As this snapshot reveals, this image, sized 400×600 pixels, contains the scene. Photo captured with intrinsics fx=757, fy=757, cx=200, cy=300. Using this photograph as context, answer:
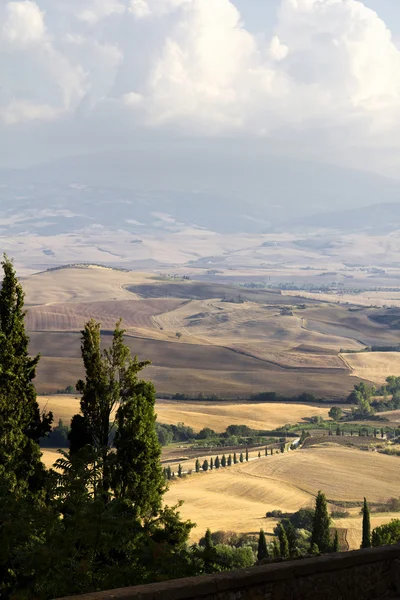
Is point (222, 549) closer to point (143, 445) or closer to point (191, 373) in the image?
point (143, 445)

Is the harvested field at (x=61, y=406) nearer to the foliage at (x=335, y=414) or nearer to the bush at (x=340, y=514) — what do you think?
the foliage at (x=335, y=414)

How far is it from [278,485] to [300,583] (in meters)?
91.4

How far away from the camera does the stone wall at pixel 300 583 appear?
11.1 m

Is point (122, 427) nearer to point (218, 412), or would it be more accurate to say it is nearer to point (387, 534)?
point (387, 534)

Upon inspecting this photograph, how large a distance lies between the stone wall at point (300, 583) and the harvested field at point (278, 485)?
6617 centimetres

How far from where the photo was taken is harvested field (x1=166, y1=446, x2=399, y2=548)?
86.6 meters

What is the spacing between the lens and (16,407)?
98.1ft

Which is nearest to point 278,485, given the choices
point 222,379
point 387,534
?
point 387,534

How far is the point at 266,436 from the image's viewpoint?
138 meters

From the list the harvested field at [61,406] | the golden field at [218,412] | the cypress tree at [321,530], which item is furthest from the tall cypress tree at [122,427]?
the golden field at [218,412]

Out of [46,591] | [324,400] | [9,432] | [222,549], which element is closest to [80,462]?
[46,591]

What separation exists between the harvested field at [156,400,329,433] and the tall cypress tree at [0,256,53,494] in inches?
4282

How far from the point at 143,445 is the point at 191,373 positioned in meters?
159

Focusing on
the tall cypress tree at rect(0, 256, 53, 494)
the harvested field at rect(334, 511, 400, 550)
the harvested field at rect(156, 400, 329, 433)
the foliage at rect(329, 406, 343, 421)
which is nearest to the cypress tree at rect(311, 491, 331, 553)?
the harvested field at rect(334, 511, 400, 550)
